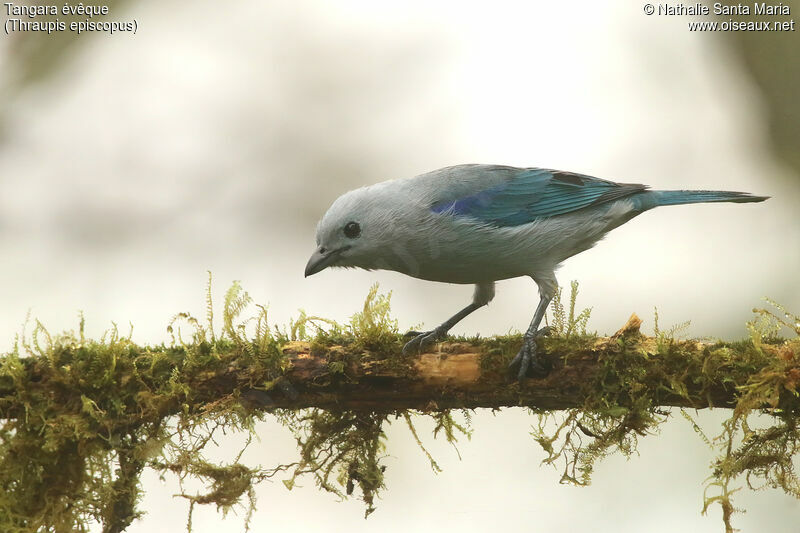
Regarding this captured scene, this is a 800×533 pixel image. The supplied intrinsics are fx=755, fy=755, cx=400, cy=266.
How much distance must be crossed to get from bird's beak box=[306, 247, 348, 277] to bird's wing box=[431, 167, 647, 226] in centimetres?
70

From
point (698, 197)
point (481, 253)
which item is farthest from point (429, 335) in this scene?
point (698, 197)

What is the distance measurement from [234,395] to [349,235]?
1.36 m

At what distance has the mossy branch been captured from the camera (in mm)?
3680

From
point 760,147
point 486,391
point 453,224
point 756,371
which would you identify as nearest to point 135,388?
point 486,391

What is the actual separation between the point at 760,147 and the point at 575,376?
3598 millimetres

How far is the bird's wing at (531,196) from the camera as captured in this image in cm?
485

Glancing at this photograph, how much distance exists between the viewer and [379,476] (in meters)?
4.07

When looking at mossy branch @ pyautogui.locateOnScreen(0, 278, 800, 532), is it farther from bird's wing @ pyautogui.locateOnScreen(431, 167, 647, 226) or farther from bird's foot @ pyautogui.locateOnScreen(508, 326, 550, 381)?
bird's wing @ pyautogui.locateOnScreen(431, 167, 647, 226)

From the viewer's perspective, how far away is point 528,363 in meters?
3.71

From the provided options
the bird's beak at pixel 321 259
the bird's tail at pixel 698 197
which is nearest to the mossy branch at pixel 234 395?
the bird's beak at pixel 321 259

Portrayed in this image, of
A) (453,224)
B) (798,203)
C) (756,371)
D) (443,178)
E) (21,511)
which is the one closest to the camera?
(756,371)

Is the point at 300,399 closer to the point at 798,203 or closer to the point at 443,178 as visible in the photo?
the point at 443,178

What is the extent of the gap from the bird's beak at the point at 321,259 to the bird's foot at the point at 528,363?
1.47 meters

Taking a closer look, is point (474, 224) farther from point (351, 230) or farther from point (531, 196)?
point (351, 230)
